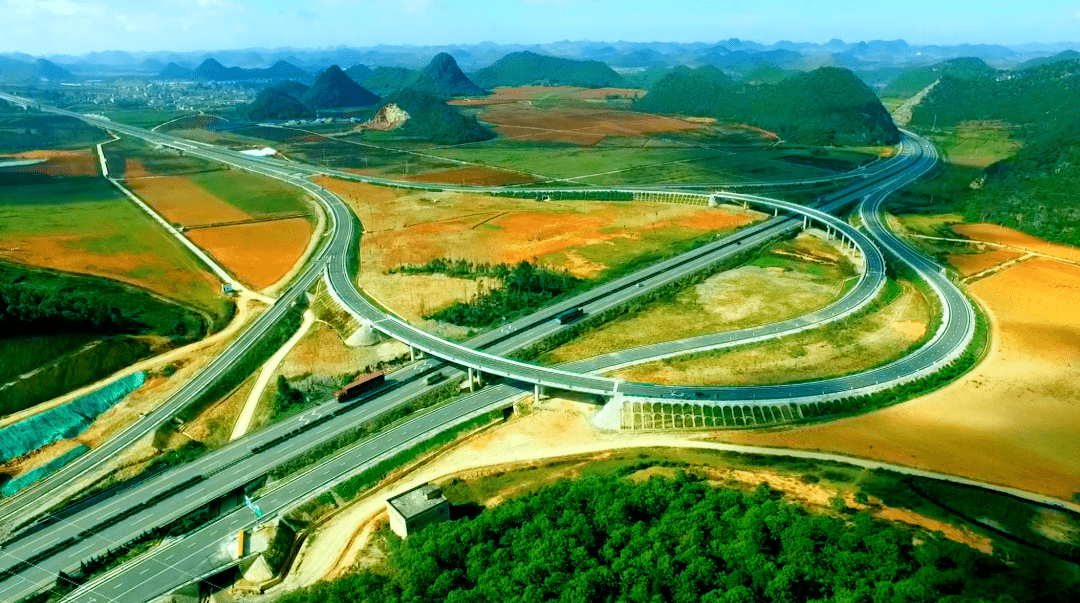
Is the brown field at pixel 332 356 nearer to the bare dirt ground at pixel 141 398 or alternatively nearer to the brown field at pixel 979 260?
the bare dirt ground at pixel 141 398

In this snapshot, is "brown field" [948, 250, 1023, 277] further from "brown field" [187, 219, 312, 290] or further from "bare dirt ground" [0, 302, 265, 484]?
"brown field" [187, 219, 312, 290]

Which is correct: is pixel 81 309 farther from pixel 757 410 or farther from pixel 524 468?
pixel 757 410

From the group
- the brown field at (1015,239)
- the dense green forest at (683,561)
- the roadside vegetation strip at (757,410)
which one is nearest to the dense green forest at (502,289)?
the roadside vegetation strip at (757,410)

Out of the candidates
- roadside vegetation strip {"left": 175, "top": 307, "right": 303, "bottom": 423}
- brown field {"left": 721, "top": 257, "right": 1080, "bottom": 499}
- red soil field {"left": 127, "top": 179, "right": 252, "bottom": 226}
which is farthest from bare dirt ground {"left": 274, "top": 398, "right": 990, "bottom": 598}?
red soil field {"left": 127, "top": 179, "right": 252, "bottom": 226}

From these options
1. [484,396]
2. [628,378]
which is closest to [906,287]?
[628,378]

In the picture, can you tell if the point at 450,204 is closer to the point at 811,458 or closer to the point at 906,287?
the point at 906,287

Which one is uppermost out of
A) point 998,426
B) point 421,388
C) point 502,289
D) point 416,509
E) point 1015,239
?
point 1015,239

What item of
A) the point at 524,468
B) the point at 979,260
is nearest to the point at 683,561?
the point at 524,468
